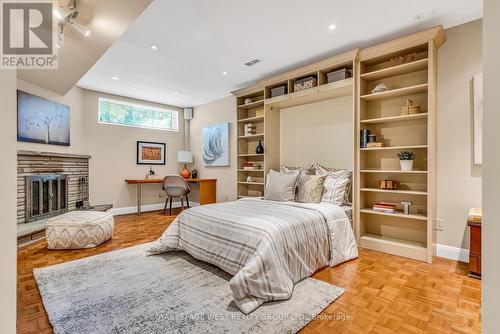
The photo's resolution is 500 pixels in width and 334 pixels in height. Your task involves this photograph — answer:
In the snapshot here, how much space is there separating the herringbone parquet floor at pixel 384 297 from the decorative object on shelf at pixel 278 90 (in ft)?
8.53

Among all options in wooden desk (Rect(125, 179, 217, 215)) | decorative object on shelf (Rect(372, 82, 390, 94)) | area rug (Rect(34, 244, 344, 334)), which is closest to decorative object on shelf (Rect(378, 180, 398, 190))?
decorative object on shelf (Rect(372, 82, 390, 94))

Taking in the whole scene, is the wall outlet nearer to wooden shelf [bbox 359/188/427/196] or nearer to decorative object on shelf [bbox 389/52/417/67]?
wooden shelf [bbox 359/188/427/196]

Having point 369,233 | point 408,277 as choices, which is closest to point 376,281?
point 408,277

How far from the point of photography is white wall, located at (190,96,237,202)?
5324 mm

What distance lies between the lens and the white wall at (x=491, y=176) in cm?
71

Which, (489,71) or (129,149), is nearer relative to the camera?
(489,71)

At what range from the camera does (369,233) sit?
3.32 meters

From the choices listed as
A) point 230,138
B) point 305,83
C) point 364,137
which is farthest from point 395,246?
point 230,138

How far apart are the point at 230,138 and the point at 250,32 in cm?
278

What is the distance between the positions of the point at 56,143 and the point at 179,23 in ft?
10.3

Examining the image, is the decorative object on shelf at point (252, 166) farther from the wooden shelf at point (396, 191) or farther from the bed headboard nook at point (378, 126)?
the wooden shelf at point (396, 191)

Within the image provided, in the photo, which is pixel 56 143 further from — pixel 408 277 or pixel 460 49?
pixel 460 49

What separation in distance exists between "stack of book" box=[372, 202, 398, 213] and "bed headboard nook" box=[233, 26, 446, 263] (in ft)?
0.03

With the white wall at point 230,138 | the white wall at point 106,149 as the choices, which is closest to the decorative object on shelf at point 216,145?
the white wall at point 230,138
